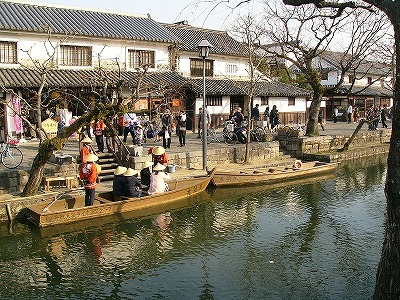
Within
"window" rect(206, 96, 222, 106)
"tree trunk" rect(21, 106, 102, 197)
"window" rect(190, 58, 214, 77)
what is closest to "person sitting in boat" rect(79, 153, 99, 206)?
"tree trunk" rect(21, 106, 102, 197)

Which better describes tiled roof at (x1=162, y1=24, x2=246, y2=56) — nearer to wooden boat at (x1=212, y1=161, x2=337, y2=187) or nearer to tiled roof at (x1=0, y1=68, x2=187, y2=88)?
tiled roof at (x1=0, y1=68, x2=187, y2=88)

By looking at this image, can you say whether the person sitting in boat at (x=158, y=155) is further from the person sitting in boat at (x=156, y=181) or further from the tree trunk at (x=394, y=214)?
the tree trunk at (x=394, y=214)

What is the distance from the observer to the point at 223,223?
1333 centimetres

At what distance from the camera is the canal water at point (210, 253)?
8742 mm

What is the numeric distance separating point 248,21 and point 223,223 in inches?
475

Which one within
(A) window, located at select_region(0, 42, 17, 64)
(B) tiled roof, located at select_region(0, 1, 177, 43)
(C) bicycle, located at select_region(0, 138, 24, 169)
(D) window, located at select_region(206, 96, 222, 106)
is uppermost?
Answer: (B) tiled roof, located at select_region(0, 1, 177, 43)

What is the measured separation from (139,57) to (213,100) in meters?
5.99

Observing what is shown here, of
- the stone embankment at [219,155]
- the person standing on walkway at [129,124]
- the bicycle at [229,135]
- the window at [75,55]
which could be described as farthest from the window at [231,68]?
the person standing on walkway at [129,124]

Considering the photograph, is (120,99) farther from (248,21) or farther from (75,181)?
(248,21)

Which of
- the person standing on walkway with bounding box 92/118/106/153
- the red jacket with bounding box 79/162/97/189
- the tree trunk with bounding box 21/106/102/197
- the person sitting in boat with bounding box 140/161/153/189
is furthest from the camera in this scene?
the person standing on walkway with bounding box 92/118/106/153

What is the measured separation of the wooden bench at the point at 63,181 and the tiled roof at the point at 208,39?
1746cm

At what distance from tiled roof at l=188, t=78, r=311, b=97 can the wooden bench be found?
1453 cm

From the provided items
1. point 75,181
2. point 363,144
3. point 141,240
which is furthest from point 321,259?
point 363,144

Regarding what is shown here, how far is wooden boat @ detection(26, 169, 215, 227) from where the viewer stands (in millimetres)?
12335
